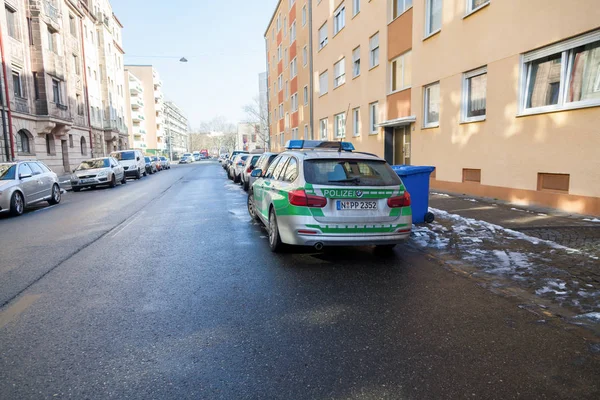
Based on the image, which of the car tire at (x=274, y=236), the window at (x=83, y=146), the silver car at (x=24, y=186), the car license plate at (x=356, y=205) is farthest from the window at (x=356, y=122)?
the window at (x=83, y=146)

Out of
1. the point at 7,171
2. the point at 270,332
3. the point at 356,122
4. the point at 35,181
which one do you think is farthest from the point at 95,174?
the point at 270,332

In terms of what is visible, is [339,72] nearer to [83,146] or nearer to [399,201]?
[399,201]

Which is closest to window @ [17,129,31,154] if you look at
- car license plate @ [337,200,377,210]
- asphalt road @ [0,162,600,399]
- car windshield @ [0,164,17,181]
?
car windshield @ [0,164,17,181]

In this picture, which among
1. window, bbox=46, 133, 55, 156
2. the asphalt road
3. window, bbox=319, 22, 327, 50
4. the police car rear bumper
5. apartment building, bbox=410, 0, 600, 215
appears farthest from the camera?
window, bbox=46, 133, 55, 156

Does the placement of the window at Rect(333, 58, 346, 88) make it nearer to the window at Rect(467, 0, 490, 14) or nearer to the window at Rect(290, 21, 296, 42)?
the window at Rect(467, 0, 490, 14)

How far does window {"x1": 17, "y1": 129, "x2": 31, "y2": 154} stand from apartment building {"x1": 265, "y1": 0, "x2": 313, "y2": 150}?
61.4ft

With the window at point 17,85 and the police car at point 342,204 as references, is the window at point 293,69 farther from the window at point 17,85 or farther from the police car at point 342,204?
the police car at point 342,204

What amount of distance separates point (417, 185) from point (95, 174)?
16.6 metres

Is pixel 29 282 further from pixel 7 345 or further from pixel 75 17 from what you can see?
pixel 75 17

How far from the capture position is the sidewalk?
6.43 meters

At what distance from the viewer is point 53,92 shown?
30672mm

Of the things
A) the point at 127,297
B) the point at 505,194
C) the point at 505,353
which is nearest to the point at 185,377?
the point at 127,297

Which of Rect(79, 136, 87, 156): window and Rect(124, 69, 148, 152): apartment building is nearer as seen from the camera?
Rect(79, 136, 87, 156): window

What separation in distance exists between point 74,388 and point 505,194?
10.5 m
